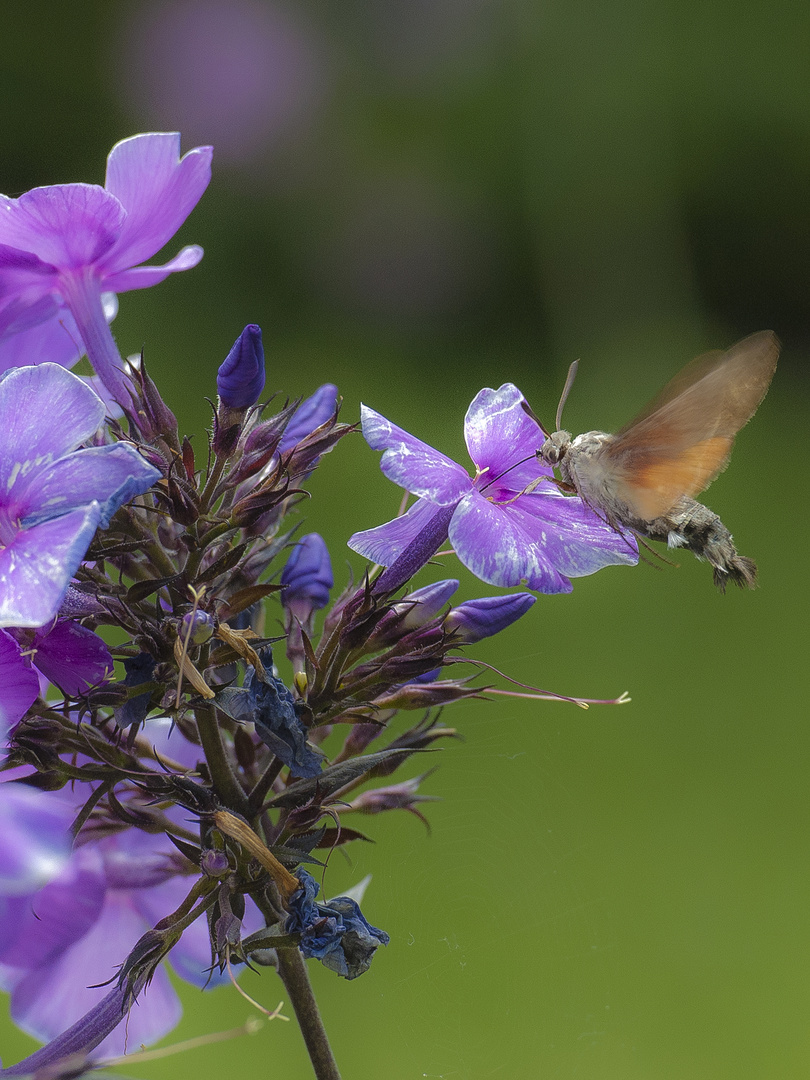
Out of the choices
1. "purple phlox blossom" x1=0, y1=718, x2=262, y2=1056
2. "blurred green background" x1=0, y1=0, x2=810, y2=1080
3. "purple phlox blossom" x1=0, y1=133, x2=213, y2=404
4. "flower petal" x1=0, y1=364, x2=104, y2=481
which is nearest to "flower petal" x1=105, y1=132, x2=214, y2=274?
"purple phlox blossom" x1=0, y1=133, x2=213, y2=404

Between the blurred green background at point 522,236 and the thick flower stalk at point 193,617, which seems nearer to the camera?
the thick flower stalk at point 193,617

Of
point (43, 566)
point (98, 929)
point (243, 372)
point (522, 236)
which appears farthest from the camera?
point (522, 236)

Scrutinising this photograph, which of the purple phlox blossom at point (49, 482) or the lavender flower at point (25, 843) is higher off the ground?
the purple phlox blossom at point (49, 482)

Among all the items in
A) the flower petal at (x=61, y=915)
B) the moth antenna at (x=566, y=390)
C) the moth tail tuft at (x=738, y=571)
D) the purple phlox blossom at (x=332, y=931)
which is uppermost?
the moth antenna at (x=566, y=390)

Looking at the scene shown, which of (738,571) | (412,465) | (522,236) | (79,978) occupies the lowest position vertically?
(522,236)

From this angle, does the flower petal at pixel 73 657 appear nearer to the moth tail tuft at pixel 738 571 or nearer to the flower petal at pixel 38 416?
the flower petal at pixel 38 416

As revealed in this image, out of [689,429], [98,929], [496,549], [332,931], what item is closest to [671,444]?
[689,429]

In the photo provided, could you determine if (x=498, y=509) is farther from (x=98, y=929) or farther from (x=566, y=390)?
(x=98, y=929)

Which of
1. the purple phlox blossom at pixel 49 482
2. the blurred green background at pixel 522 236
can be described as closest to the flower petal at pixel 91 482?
the purple phlox blossom at pixel 49 482
